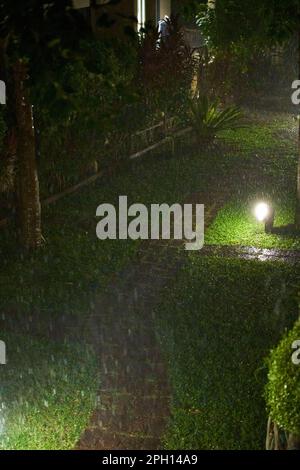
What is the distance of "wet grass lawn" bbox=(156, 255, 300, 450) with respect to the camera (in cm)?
543

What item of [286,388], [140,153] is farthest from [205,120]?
[286,388]

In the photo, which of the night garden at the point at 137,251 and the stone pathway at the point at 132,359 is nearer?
the night garden at the point at 137,251

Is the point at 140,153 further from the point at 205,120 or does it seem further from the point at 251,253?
the point at 251,253

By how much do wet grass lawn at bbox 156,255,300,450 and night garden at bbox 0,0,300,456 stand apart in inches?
0.8

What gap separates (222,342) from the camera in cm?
671

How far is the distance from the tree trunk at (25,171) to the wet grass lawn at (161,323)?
28 cm

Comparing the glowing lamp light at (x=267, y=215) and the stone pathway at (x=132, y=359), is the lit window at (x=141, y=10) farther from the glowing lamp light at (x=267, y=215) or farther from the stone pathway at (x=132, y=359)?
the stone pathway at (x=132, y=359)

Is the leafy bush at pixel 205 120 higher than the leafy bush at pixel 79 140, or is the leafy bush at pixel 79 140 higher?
the leafy bush at pixel 205 120

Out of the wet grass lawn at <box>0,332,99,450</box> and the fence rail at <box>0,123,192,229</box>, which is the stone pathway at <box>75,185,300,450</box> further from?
A: the fence rail at <box>0,123,192,229</box>

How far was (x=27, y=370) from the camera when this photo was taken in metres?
6.23

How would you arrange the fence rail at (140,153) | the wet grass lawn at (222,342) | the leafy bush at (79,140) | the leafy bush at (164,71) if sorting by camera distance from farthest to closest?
1. the leafy bush at (164,71)
2. the fence rail at (140,153)
3. the leafy bush at (79,140)
4. the wet grass lawn at (222,342)

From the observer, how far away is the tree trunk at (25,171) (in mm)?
8367

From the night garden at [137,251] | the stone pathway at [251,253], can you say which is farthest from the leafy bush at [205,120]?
the stone pathway at [251,253]

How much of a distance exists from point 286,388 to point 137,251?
5019mm
